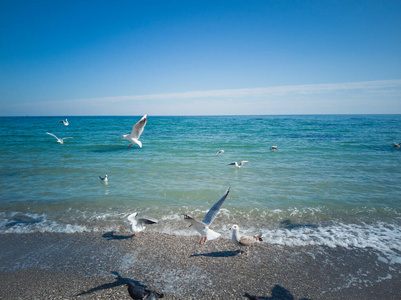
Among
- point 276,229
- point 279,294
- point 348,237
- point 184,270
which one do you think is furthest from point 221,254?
point 348,237

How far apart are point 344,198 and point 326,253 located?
4.11m

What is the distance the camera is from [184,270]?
452cm

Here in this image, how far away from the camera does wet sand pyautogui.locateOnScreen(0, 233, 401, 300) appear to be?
3.97m

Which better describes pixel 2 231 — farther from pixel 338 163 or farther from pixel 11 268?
pixel 338 163

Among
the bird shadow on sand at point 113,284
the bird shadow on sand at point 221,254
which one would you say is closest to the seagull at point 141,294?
the bird shadow on sand at point 113,284

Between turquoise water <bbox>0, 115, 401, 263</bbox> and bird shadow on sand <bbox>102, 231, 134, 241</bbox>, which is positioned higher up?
turquoise water <bbox>0, 115, 401, 263</bbox>

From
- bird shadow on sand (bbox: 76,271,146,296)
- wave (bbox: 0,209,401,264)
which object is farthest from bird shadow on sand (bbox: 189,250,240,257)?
bird shadow on sand (bbox: 76,271,146,296)

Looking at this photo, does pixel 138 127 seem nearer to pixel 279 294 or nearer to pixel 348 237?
pixel 279 294

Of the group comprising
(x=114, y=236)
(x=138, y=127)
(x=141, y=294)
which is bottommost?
(x=114, y=236)

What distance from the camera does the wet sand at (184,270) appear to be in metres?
3.97

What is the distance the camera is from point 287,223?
654 cm

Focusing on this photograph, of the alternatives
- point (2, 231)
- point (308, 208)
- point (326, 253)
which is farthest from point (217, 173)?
point (2, 231)

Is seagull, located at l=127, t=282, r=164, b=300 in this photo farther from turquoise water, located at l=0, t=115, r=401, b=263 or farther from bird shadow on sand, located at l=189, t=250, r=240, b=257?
turquoise water, located at l=0, t=115, r=401, b=263

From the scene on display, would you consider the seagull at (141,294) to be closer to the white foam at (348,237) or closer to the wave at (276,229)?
the wave at (276,229)
